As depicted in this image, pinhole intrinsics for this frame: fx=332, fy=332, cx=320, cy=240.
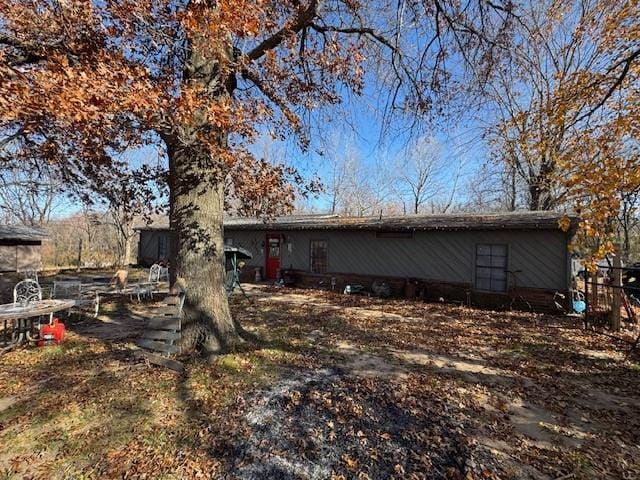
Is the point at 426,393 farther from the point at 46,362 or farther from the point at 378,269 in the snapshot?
the point at 378,269

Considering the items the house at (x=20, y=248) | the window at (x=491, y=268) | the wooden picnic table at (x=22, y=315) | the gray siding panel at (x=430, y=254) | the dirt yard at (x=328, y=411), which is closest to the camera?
the dirt yard at (x=328, y=411)

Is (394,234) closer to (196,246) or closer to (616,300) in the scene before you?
(616,300)

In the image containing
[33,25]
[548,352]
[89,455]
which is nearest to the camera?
[89,455]

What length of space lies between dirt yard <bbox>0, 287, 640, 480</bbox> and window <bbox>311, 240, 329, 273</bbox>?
24.7 feet

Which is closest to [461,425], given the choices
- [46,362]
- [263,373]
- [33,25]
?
[263,373]

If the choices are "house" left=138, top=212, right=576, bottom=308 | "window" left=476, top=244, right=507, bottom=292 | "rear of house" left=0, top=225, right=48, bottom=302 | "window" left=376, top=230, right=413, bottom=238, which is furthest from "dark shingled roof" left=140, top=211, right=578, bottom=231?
"rear of house" left=0, top=225, right=48, bottom=302

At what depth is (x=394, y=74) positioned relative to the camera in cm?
682

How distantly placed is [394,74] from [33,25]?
228 inches

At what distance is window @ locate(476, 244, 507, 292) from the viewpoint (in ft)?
33.2

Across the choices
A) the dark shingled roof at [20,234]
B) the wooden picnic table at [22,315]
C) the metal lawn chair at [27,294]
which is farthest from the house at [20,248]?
the wooden picnic table at [22,315]

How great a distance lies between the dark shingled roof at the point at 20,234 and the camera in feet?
55.0

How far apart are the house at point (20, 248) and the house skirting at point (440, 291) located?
15.3m

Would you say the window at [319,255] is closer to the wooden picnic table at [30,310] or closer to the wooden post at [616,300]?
the wooden post at [616,300]

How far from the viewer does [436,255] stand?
11.2 meters
